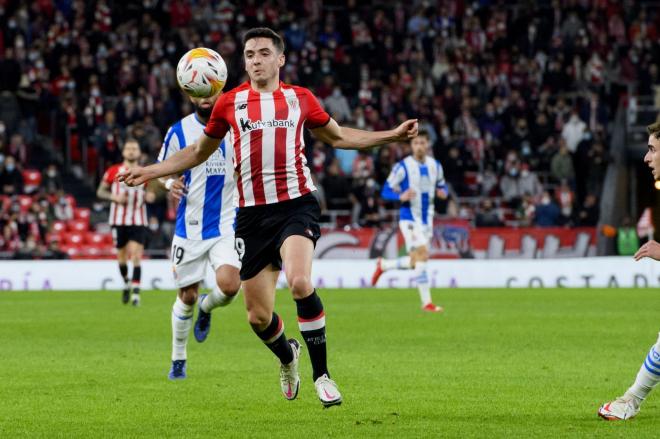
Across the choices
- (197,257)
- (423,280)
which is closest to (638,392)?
(197,257)

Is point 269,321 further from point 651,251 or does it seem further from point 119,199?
point 119,199

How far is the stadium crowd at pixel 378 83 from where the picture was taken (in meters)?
28.8

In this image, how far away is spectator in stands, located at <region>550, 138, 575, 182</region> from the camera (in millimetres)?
29766

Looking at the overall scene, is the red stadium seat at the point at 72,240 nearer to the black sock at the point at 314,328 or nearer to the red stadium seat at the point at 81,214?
the red stadium seat at the point at 81,214

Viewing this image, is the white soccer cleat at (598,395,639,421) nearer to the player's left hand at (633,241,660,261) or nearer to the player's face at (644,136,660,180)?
the player's left hand at (633,241,660,261)

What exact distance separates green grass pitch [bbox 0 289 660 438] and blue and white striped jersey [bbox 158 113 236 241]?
1.21 m

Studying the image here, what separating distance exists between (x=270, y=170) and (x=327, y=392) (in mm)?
1489

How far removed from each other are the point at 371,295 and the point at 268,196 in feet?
46.7

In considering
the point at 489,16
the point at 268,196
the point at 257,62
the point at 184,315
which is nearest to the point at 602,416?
the point at 268,196

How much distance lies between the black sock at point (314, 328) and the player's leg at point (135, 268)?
11.9 meters

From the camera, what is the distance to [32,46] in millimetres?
31562

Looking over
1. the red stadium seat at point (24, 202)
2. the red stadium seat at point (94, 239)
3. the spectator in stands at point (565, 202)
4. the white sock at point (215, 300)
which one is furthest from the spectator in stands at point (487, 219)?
the white sock at point (215, 300)

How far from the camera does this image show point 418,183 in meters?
18.2

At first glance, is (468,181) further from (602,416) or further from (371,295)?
(602,416)
